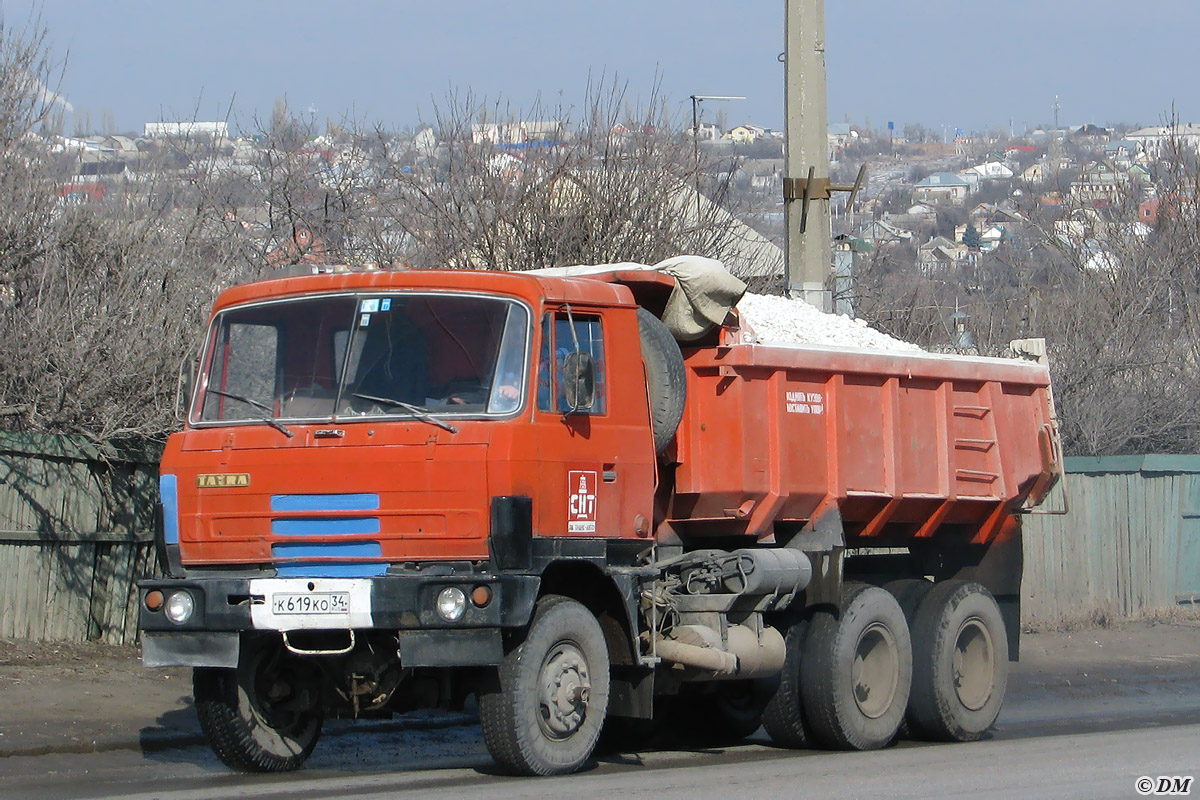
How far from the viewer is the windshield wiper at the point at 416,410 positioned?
8164mm

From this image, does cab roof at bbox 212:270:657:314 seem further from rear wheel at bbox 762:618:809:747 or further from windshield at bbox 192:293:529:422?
rear wheel at bbox 762:618:809:747

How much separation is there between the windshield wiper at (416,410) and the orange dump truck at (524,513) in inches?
0.8

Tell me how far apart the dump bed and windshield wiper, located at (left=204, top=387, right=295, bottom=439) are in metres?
2.57

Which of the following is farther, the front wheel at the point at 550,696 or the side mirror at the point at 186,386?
the side mirror at the point at 186,386

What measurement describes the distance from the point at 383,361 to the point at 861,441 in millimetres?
3761

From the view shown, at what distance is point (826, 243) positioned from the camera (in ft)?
55.0

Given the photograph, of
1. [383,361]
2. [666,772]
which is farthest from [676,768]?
[383,361]

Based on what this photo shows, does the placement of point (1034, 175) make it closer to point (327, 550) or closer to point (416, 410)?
point (416, 410)

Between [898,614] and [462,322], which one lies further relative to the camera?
[898,614]

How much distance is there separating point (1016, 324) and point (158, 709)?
17214 millimetres

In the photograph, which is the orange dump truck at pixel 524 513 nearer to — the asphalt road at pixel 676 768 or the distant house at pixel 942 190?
the asphalt road at pixel 676 768

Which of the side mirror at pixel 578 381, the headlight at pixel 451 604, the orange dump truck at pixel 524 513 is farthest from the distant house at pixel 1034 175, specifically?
the headlight at pixel 451 604

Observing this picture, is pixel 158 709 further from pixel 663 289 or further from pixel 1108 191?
pixel 1108 191

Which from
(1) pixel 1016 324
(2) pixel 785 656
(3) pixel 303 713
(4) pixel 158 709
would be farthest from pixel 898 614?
(1) pixel 1016 324
